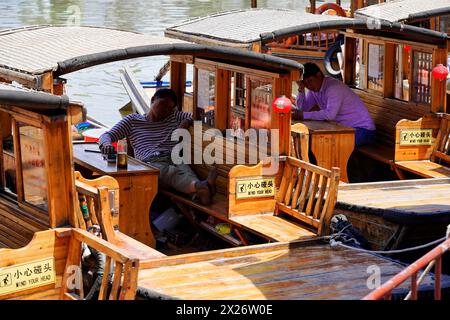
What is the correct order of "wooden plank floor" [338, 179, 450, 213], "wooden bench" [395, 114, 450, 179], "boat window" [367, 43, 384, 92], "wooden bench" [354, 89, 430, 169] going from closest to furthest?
"wooden plank floor" [338, 179, 450, 213]
"wooden bench" [395, 114, 450, 179]
"wooden bench" [354, 89, 430, 169]
"boat window" [367, 43, 384, 92]

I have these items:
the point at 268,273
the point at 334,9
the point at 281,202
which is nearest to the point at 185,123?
the point at 281,202

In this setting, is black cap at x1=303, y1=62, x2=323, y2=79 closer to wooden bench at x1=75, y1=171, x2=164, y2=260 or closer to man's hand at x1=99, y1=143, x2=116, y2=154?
man's hand at x1=99, y1=143, x2=116, y2=154

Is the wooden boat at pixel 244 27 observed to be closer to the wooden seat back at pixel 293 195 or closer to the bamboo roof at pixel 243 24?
the bamboo roof at pixel 243 24

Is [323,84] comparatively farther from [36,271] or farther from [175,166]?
[36,271]

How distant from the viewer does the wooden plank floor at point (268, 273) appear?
742cm

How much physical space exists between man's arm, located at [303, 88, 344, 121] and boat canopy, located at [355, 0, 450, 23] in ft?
3.20

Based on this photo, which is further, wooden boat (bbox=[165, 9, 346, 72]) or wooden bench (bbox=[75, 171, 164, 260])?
wooden boat (bbox=[165, 9, 346, 72])

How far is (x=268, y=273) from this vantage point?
25.8ft

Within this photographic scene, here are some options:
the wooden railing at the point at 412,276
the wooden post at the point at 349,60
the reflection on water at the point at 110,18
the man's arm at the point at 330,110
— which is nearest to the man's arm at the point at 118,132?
the man's arm at the point at 330,110

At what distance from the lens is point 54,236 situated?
7.44 m

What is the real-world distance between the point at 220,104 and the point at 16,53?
2.45 meters

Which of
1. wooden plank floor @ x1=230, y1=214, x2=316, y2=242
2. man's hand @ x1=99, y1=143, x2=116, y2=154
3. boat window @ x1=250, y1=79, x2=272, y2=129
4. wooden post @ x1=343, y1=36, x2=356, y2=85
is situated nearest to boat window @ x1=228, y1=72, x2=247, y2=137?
boat window @ x1=250, y1=79, x2=272, y2=129

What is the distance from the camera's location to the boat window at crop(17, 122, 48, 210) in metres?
7.73

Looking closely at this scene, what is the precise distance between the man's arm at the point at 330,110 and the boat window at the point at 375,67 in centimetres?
136
